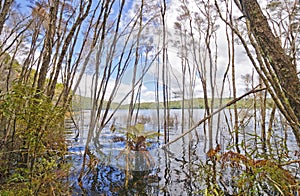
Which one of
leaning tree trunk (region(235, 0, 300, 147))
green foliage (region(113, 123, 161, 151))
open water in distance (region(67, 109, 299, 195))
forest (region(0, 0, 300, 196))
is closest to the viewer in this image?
leaning tree trunk (region(235, 0, 300, 147))

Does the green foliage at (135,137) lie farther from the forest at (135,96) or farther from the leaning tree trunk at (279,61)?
the leaning tree trunk at (279,61)

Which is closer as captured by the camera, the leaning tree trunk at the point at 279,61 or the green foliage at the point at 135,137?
the leaning tree trunk at the point at 279,61

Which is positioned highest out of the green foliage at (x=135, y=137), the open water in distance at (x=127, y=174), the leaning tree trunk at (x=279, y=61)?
the leaning tree trunk at (x=279, y=61)

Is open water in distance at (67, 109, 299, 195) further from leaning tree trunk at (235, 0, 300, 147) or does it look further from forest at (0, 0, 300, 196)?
leaning tree trunk at (235, 0, 300, 147)

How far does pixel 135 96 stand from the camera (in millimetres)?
2037

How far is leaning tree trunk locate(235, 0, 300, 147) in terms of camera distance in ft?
2.36

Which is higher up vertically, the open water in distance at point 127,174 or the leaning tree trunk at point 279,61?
the leaning tree trunk at point 279,61

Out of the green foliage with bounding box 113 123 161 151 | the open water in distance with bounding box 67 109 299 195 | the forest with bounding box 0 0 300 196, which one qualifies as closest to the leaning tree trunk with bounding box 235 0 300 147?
the forest with bounding box 0 0 300 196

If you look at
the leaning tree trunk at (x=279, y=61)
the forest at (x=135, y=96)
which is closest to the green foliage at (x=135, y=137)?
the forest at (x=135, y=96)

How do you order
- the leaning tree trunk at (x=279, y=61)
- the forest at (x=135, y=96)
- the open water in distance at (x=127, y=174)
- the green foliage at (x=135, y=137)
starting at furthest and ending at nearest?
the green foliage at (x=135, y=137) → the open water in distance at (x=127, y=174) → the forest at (x=135, y=96) → the leaning tree trunk at (x=279, y=61)

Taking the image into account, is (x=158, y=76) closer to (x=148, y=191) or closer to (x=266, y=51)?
(x=148, y=191)

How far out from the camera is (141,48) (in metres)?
1.98

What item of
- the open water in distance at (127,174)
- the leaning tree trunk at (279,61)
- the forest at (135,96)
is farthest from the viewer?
the open water in distance at (127,174)

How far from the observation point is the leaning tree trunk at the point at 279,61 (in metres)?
0.72
